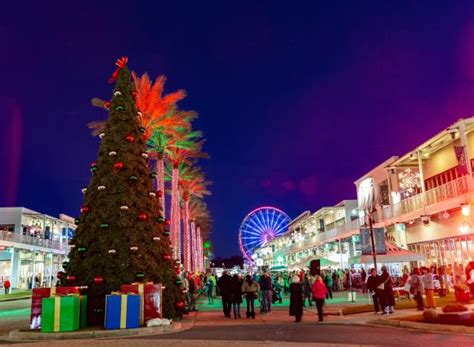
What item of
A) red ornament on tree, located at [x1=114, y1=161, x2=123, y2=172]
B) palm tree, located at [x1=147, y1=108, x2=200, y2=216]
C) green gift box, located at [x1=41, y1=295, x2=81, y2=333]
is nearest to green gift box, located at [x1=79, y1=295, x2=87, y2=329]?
green gift box, located at [x1=41, y1=295, x2=81, y2=333]

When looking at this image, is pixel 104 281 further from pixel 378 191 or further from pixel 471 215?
pixel 378 191

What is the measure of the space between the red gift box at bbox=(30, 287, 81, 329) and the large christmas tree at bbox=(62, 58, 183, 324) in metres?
1.26

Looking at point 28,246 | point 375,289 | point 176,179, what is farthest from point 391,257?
point 28,246

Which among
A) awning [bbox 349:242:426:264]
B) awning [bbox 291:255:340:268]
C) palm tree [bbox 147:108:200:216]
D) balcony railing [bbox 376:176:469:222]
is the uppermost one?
palm tree [bbox 147:108:200:216]

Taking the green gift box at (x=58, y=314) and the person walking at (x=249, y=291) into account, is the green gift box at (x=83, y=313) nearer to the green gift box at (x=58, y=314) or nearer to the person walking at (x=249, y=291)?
the green gift box at (x=58, y=314)

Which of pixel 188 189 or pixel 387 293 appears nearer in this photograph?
pixel 387 293

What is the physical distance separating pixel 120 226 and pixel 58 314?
11.7 ft

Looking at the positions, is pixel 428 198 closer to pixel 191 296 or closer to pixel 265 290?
pixel 265 290

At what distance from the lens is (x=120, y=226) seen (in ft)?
51.2

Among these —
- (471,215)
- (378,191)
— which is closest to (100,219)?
(471,215)

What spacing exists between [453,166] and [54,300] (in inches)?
946

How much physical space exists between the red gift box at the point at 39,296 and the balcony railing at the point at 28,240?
1390 inches

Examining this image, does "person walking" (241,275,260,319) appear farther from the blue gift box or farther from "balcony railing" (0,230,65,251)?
"balcony railing" (0,230,65,251)

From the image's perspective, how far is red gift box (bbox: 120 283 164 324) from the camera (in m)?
13.8
